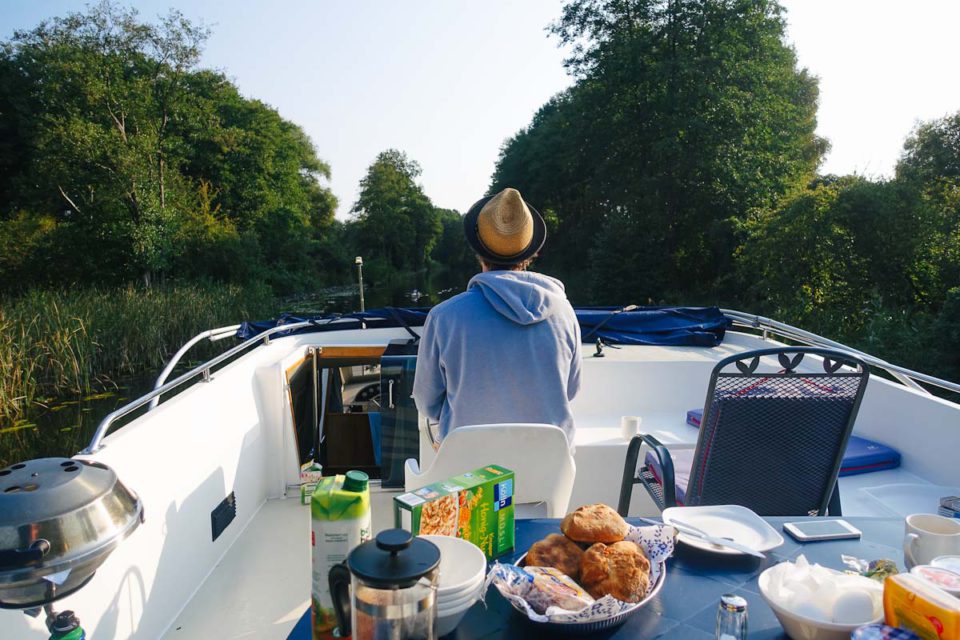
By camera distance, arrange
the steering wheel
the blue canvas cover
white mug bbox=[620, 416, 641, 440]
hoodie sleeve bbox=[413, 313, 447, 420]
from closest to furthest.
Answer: hoodie sleeve bbox=[413, 313, 447, 420] → white mug bbox=[620, 416, 641, 440] → the blue canvas cover → the steering wheel

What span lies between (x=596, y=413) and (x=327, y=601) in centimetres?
243

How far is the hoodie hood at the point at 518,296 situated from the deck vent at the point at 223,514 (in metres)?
1.35

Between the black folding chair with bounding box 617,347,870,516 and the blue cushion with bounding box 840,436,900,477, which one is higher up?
the black folding chair with bounding box 617,347,870,516

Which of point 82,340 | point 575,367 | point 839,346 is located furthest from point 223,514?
point 82,340

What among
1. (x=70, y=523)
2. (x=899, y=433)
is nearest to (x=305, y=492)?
(x=70, y=523)

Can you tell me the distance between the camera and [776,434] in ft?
5.73

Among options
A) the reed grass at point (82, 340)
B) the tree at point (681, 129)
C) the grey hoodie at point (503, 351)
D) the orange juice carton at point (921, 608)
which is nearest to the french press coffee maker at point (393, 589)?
the orange juice carton at point (921, 608)

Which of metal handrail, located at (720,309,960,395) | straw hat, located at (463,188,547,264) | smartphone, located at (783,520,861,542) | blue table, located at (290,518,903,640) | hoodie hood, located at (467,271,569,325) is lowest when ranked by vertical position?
blue table, located at (290,518,903,640)

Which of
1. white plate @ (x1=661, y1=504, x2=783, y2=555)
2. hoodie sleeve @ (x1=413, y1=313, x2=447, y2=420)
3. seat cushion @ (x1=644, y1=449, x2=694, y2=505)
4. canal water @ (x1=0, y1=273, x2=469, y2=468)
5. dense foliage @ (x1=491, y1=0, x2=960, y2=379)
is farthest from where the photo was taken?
dense foliage @ (x1=491, y1=0, x2=960, y2=379)

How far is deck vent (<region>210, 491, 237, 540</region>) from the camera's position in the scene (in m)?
2.25

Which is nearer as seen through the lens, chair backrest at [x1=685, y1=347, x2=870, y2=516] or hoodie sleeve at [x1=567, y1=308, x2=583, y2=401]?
chair backrest at [x1=685, y1=347, x2=870, y2=516]

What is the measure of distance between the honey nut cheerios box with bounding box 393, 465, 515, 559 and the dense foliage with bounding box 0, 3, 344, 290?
709 inches

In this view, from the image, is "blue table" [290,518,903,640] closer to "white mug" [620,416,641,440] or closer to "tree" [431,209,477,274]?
"white mug" [620,416,641,440]

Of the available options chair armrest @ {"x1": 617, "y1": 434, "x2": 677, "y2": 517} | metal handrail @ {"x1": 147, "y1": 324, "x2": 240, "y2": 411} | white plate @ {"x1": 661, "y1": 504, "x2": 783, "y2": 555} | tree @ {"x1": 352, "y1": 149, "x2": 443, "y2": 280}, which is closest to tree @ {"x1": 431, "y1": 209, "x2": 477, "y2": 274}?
tree @ {"x1": 352, "y1": 149, "x2": 443, "y2": 280}
